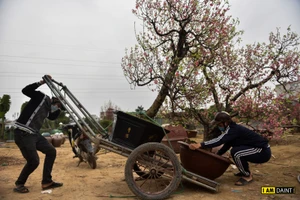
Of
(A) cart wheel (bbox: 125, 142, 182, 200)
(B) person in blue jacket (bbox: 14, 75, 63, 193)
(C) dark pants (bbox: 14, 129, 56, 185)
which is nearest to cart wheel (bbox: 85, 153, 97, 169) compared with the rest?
(B) person in blue jacket (bbox: 14, 75, 63, 193)

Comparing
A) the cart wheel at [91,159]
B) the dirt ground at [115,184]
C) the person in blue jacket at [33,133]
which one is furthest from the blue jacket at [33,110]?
the cart wheel at [91,159]

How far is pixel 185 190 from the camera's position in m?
4.39

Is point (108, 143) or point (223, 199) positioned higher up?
point (108, 143)

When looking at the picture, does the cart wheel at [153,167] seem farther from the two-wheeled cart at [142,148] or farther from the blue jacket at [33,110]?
the blue jacket at [33,110]

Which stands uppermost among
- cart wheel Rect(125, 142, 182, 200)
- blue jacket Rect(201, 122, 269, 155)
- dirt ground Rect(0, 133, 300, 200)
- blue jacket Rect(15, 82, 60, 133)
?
blue jacket Rect(15, 82, 60, 133)

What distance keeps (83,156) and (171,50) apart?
12.6ft

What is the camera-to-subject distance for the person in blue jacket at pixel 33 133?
436cm

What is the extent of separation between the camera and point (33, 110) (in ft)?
14.7

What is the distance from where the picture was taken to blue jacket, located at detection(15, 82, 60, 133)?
4375 mm

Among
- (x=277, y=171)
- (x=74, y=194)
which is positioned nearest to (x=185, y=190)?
(x=74, y=194)

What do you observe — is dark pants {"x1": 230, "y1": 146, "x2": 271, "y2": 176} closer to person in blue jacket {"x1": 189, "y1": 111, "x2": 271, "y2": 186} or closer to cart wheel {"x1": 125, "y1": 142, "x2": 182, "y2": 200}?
person in blue jacket {"x1": 189, "y1": 111, "x2": 271, "y2": 186}

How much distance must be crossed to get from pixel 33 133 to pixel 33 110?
40 centimetres

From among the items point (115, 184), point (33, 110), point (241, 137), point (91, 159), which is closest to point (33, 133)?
point (33, 110)

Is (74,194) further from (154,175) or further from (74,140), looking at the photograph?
(74,140)
